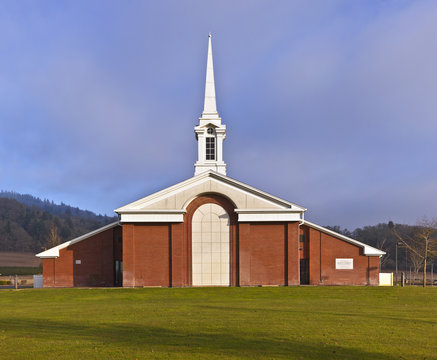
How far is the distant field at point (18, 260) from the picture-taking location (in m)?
136

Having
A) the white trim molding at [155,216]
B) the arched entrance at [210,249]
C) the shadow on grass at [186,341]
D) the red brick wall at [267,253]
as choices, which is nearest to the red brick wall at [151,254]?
the white trim molding at [155,216]

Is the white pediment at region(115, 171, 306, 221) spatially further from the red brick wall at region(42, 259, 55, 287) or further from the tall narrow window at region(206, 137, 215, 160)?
the red brick wall at region(42, 259, 55, 287)

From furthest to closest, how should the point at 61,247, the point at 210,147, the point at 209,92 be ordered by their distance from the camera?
the point at 209,92 < the point at 210,147 < the point at 61,247

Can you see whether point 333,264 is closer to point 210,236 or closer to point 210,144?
point 210,236

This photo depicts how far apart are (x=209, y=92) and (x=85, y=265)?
20417mm

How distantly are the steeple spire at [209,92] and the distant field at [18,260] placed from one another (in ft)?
344

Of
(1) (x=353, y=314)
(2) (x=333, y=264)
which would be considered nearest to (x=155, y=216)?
(2) (x=333, y=264)

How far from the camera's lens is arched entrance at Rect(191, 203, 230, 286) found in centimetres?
3616

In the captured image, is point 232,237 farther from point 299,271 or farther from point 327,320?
point 327,320

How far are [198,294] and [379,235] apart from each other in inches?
4252

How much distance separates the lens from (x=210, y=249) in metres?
36.3

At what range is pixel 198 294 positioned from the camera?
31391 mm

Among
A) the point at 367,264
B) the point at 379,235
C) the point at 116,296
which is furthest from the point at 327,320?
the point at 379,235

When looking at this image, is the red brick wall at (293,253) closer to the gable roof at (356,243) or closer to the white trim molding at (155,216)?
the gable roof at (356,243)
